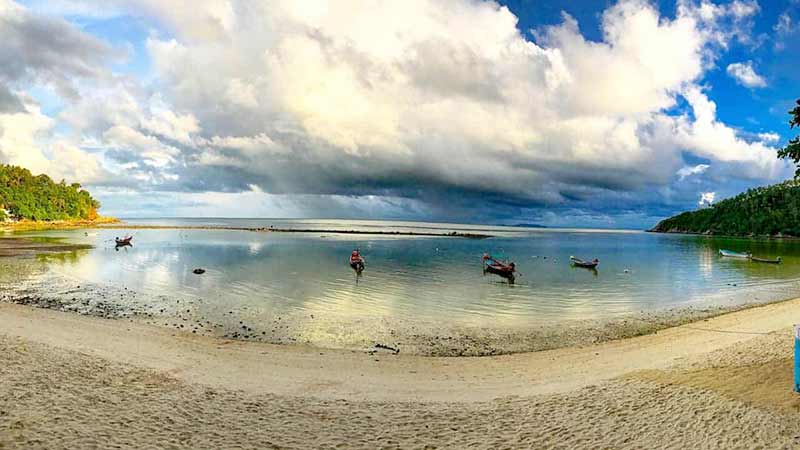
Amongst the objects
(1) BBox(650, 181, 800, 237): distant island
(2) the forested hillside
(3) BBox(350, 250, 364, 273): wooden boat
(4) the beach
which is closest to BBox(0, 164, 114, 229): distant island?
(2) the forested hillside

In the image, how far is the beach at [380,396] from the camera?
907 centimetres

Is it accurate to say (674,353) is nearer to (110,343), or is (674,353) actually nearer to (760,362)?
(760,362)

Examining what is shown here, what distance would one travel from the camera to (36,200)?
16088 centimetres

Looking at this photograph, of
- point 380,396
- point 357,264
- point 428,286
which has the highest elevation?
point 357,264

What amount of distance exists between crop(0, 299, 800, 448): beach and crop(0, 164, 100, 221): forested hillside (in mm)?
170450

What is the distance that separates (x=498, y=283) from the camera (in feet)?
137

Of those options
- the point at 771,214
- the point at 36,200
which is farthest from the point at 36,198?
the point at 771,214

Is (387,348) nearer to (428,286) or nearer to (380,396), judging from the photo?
(380,396)

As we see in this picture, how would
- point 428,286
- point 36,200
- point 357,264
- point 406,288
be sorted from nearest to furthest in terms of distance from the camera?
point 406,288
point 428,286
point 357,264
point 36,200

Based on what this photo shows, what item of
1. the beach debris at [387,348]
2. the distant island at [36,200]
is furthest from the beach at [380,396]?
the distant island at [36,200]

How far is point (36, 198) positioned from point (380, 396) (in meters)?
199

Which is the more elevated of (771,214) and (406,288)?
(771,214)

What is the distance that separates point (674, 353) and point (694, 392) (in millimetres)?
5603

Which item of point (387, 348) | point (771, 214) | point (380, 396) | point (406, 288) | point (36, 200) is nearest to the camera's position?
point (380, 396)
